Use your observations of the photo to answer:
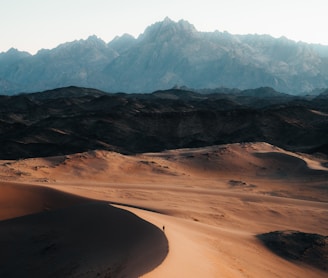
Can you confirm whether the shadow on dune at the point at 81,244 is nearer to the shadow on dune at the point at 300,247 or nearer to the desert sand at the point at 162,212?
the desert sand at the point at 162,212

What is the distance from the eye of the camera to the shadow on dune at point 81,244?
28.6 ft

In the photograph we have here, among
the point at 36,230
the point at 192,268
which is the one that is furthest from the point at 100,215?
the point at 192,268

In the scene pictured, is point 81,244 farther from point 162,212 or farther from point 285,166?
point 285,166

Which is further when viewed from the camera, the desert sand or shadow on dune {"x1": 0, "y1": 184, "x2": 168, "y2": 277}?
the desert sand

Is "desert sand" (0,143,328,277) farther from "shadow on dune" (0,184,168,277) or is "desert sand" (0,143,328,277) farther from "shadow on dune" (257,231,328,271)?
"shadow on dune" (257,231,328,271)

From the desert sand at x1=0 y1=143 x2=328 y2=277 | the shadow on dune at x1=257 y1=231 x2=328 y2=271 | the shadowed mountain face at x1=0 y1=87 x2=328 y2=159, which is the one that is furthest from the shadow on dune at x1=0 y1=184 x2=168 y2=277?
the shadowed mountain face at x1=0 y1=87 x2=328 y2=159

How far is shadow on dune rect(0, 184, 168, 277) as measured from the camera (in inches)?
343

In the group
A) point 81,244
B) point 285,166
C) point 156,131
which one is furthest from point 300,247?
point 156,131

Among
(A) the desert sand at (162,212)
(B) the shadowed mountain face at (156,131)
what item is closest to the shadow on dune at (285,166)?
(A) the desert sand at (162,212)

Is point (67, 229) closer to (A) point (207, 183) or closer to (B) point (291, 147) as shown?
(A) point (207, 183)

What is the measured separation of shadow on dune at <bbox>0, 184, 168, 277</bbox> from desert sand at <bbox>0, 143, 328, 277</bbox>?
37 millimetres

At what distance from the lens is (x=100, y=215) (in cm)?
1235

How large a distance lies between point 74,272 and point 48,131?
120ft

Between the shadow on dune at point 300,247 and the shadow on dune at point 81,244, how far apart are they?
325cm
